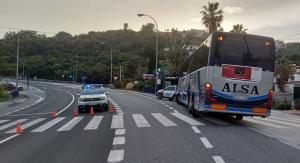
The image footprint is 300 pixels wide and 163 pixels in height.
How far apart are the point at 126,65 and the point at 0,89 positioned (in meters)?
55.2

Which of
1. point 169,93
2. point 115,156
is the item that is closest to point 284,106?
point 169,93

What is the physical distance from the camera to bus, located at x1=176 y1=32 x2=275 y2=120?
727 inches

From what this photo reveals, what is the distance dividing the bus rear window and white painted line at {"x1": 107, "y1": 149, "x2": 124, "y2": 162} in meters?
8.20

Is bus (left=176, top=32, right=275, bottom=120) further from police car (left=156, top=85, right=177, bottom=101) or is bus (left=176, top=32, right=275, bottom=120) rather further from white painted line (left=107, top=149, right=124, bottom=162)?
police car (left=156, top=85, right=177, bottom=101)

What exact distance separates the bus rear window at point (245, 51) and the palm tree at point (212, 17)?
5285 centimetres

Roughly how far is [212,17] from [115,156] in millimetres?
62389

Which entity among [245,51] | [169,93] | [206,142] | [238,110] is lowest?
[169,93]

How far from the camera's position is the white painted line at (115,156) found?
10.2m

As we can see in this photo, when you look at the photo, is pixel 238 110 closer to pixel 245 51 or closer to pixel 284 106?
pixel 245 51

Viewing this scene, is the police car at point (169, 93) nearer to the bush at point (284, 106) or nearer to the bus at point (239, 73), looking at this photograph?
the bush at point (284, 106)

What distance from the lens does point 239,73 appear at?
60.7 feet

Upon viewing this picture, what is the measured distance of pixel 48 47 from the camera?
475 ft

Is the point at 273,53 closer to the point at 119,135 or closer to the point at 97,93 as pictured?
the point at 119,135

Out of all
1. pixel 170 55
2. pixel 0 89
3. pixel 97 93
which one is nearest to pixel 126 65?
pixel 170 55
